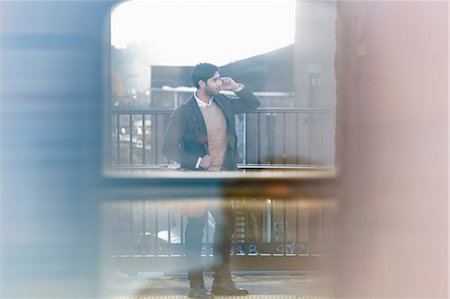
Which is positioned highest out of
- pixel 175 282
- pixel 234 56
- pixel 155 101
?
pixel 234 56

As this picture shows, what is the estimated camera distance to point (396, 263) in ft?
7.09

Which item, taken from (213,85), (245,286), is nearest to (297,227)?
(245,286)

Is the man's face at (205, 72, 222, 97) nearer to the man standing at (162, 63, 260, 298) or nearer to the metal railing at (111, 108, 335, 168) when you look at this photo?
the man standing at (162, 63, 260, 298)

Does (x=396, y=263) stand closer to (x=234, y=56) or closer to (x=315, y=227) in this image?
(x=315, y=227)

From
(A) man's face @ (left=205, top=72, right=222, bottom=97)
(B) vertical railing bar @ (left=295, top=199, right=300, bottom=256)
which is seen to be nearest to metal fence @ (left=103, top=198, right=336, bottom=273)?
(B) vertical railing bar @ (left=295, top=199, right=300, bottom=256)

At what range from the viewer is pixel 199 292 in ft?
7.16

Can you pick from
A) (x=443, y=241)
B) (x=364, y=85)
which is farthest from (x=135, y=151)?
(x=443, y=241)

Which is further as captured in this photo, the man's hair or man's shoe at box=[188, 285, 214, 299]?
man's shoe at box=[188, 285, 214, 299]

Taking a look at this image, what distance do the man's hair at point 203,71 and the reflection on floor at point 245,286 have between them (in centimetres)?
64

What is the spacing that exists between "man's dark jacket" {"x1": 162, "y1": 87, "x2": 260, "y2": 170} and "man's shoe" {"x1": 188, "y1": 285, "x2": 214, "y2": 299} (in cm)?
39

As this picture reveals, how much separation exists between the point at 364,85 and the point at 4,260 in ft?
4.14

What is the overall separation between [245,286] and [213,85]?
714mm

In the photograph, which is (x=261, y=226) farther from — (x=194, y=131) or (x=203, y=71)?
(x=203, y=71)

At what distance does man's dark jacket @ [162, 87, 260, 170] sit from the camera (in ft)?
6.89
